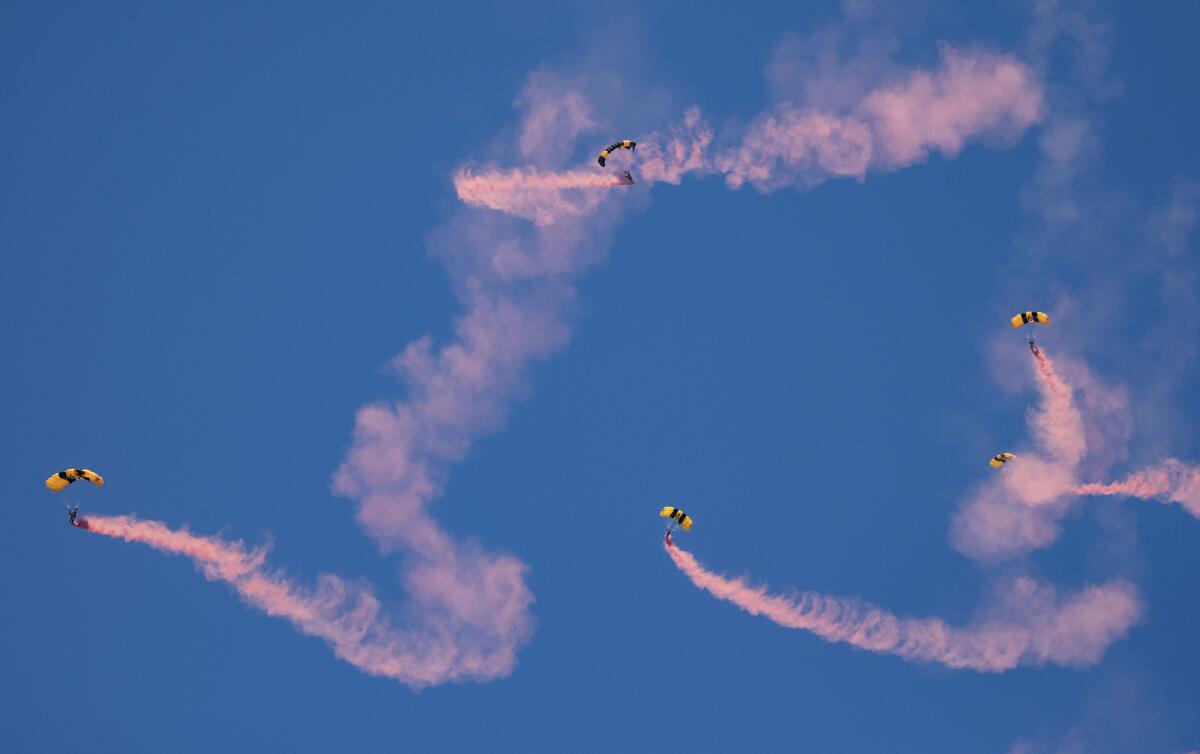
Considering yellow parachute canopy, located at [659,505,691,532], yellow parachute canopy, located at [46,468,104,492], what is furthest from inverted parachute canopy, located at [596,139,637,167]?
yellow parachute canopy, located at [46,468,104,492]

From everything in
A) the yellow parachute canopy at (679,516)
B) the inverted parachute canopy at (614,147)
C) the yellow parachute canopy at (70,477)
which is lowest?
the yellow parachute canopy at (70,477)

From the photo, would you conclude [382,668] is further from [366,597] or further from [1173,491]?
[1173,491]

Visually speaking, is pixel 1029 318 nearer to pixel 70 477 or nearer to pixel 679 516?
pixel 679 516

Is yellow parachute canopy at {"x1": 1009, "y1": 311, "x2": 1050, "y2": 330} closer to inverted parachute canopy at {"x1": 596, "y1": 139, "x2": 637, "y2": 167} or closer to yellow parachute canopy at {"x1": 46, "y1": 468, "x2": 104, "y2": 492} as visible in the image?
inverted parachute canopy at {"x1": 596, "y1": 139, "x2": 637, "y2": 167}

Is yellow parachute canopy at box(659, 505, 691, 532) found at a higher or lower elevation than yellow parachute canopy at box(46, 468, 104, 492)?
higher

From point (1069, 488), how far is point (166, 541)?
31.5 metres

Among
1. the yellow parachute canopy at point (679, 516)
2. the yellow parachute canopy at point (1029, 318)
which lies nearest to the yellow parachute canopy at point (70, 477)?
the yellow parachute canopy at point (679, 516)

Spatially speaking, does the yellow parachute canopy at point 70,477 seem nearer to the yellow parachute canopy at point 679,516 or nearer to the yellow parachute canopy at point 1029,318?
the yellow parachute canopy at point 679,516

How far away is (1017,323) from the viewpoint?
45031mm

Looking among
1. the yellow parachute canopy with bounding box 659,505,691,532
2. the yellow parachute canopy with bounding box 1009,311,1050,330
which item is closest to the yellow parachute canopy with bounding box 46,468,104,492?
the yellow parachute canopy with bounding box 659,505,691,532

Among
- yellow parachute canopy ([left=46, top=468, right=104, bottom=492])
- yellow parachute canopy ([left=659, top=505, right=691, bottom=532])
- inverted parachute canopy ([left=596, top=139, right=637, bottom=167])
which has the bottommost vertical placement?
yellow parachute canopy ([left=46, top=468, right=104, bottom=492])

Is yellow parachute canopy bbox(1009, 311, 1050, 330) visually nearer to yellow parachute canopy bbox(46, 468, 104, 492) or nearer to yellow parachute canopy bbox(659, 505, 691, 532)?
yellow parachute canopy bbox(659, 505, 691, 532)

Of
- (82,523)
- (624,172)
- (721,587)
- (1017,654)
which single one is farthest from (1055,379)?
(82,523)

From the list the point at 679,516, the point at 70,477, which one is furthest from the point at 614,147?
the point at 70,477
